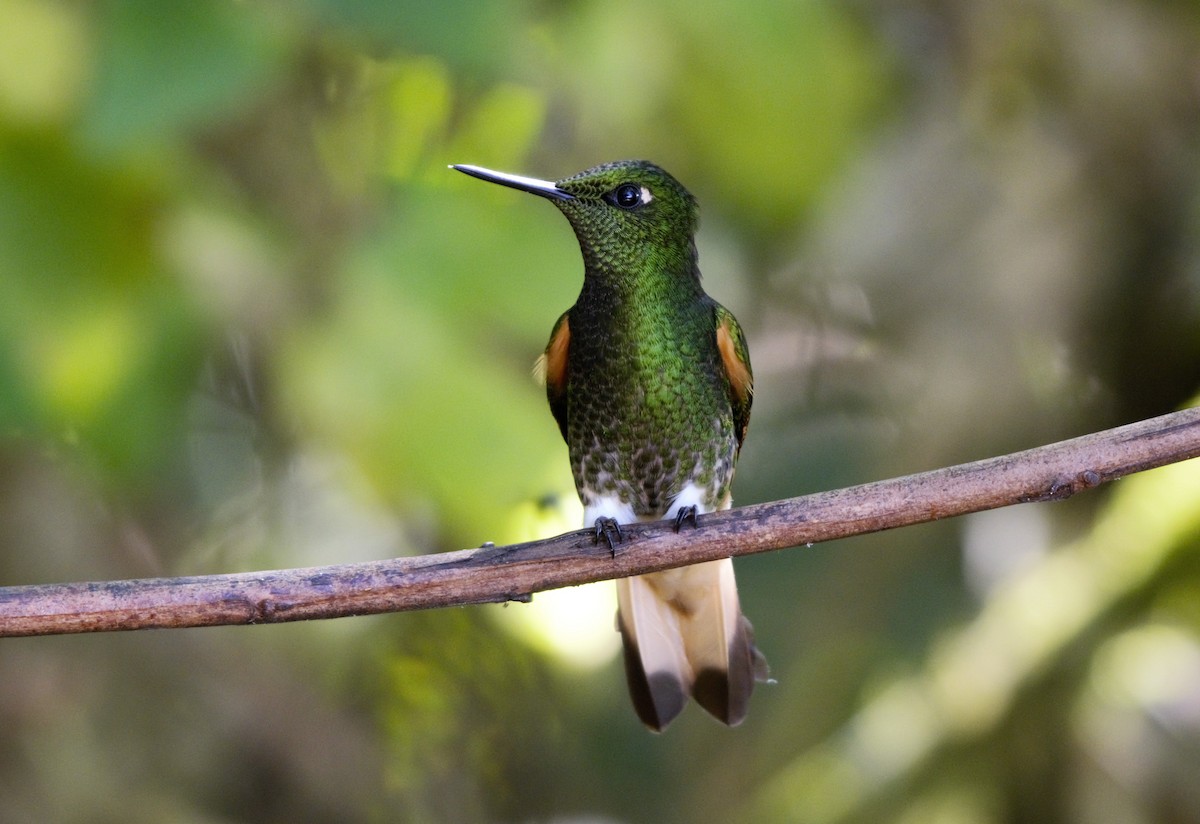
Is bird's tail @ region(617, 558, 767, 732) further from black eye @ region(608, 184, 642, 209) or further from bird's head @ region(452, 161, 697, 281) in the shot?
black eye @ region(608, 184, 642, 209)

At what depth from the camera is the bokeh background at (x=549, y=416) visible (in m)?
2.28

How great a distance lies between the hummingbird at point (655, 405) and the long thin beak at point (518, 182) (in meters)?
0.03

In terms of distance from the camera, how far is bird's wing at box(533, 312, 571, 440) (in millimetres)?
2766

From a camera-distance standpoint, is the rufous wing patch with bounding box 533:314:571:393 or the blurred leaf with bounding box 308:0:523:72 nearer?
the blurred leaf with bounding box 308:0:523:72

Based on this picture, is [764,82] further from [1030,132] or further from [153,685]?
[153,685]

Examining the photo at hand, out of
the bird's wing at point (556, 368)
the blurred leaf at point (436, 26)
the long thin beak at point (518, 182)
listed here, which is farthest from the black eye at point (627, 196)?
the blurred leaf at point (436, 26)

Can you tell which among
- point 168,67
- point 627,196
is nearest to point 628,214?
point 627,196

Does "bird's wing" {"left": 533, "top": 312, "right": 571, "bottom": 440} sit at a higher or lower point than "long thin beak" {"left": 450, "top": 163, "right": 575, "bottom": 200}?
lower

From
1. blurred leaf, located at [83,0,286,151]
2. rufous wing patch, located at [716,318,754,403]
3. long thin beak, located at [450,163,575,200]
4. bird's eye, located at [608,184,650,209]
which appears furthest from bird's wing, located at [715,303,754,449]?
blurred leaf, located at [83,0,286,151]

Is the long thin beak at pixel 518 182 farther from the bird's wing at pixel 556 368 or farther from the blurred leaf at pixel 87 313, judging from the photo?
the blurred leaf at pixel 87 313

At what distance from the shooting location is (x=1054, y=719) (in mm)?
3400

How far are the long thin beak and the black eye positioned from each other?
130 millimetres

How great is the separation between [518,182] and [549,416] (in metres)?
0.51

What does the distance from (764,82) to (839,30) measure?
0.85 feet
